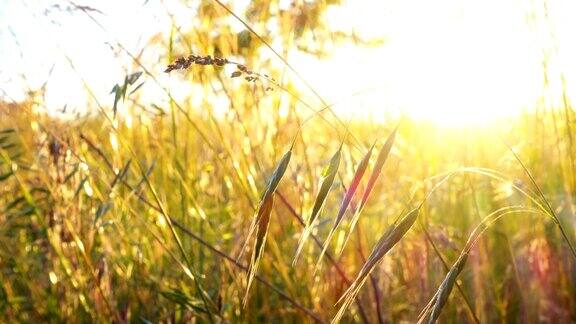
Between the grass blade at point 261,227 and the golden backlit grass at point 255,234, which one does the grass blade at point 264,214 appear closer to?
the grass blade at point 261,227

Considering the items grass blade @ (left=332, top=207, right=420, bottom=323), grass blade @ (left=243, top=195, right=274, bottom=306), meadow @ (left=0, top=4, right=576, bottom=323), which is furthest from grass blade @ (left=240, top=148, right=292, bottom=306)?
meadow @ (left=0, top=4, right=576, bottom=323)

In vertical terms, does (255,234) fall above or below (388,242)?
below

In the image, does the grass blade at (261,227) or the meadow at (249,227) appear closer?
the grass blade at (261,227)

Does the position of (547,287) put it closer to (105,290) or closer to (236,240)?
(236,240)

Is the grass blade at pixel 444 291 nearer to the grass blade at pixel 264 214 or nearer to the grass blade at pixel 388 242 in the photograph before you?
the grass blade at pixel 388 242

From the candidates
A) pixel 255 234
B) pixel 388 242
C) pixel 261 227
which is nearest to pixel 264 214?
pixel 261 227

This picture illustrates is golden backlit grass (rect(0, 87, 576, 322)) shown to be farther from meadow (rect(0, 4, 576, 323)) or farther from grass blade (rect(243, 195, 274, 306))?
grass blade (rect(243, 195, 274, 306))

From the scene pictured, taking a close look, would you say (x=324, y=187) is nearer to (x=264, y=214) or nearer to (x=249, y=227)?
(x=264, y=214)

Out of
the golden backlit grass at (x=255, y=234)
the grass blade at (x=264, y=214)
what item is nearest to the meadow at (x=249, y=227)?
the golden backlit grass at (x=255, y=234)

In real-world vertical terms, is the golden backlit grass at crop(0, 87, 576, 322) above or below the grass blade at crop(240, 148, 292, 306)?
below

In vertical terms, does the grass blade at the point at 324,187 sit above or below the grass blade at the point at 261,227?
above

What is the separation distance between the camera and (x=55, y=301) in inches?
73.4

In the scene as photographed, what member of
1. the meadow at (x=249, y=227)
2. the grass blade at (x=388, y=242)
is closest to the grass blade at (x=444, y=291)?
the grass blade at (x=388, y=242)

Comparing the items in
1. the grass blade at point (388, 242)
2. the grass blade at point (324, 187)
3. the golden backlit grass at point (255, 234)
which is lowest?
the golden backlit grass at point (255, 234)
